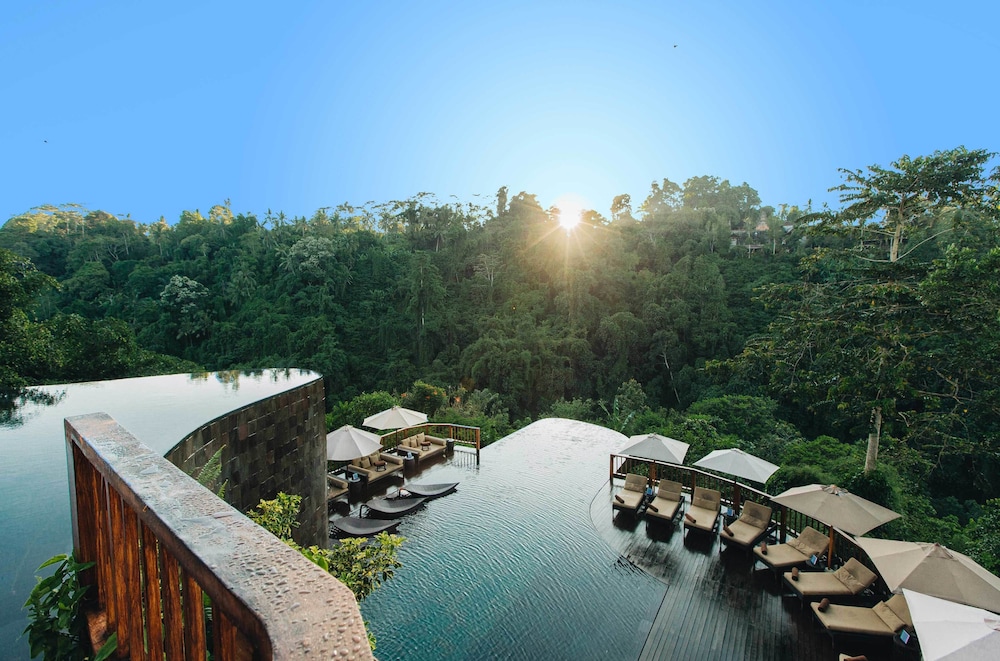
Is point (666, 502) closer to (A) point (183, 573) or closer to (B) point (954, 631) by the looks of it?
(B) point (954, 631)

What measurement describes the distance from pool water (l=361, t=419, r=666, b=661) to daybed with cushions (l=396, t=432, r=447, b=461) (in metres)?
1.11

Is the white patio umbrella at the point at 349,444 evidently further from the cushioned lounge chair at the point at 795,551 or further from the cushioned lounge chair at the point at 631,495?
the cushioned lounge chair at the point at 795,551

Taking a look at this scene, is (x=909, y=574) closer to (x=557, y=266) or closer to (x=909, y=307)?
(x=909, y=307)

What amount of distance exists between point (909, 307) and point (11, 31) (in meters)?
48.5

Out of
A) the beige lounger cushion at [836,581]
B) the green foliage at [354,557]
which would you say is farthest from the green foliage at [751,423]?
the green foliage at [354,557]

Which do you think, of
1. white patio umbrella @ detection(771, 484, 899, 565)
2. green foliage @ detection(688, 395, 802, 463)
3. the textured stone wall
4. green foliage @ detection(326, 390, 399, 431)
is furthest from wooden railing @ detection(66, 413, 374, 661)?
green foliage @ detection(688, 395, 802, 463)

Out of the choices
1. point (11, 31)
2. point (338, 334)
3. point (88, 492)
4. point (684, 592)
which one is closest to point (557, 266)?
point (338, 334)

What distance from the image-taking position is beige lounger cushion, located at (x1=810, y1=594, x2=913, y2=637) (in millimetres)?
5141

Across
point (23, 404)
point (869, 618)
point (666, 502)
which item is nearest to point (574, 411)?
point (666, 502)

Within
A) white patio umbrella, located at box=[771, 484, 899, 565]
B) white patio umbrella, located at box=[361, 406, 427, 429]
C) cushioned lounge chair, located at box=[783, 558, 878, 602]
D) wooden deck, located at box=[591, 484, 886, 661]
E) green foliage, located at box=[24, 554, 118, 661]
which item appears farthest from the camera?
white patio umbrella, located at box=[361, 406, 427, 429]

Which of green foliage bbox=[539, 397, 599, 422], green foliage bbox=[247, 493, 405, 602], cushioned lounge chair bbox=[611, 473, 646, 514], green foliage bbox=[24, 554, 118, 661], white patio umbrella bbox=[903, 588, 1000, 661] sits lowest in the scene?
green foliage bbox=[539, 397, 599, 422]

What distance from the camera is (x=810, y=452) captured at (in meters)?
12.2

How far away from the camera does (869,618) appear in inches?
209

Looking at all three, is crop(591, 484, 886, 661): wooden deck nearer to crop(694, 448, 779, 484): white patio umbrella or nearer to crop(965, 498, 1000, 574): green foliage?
crop(694, 448, 779, 484): white patio umbrella
